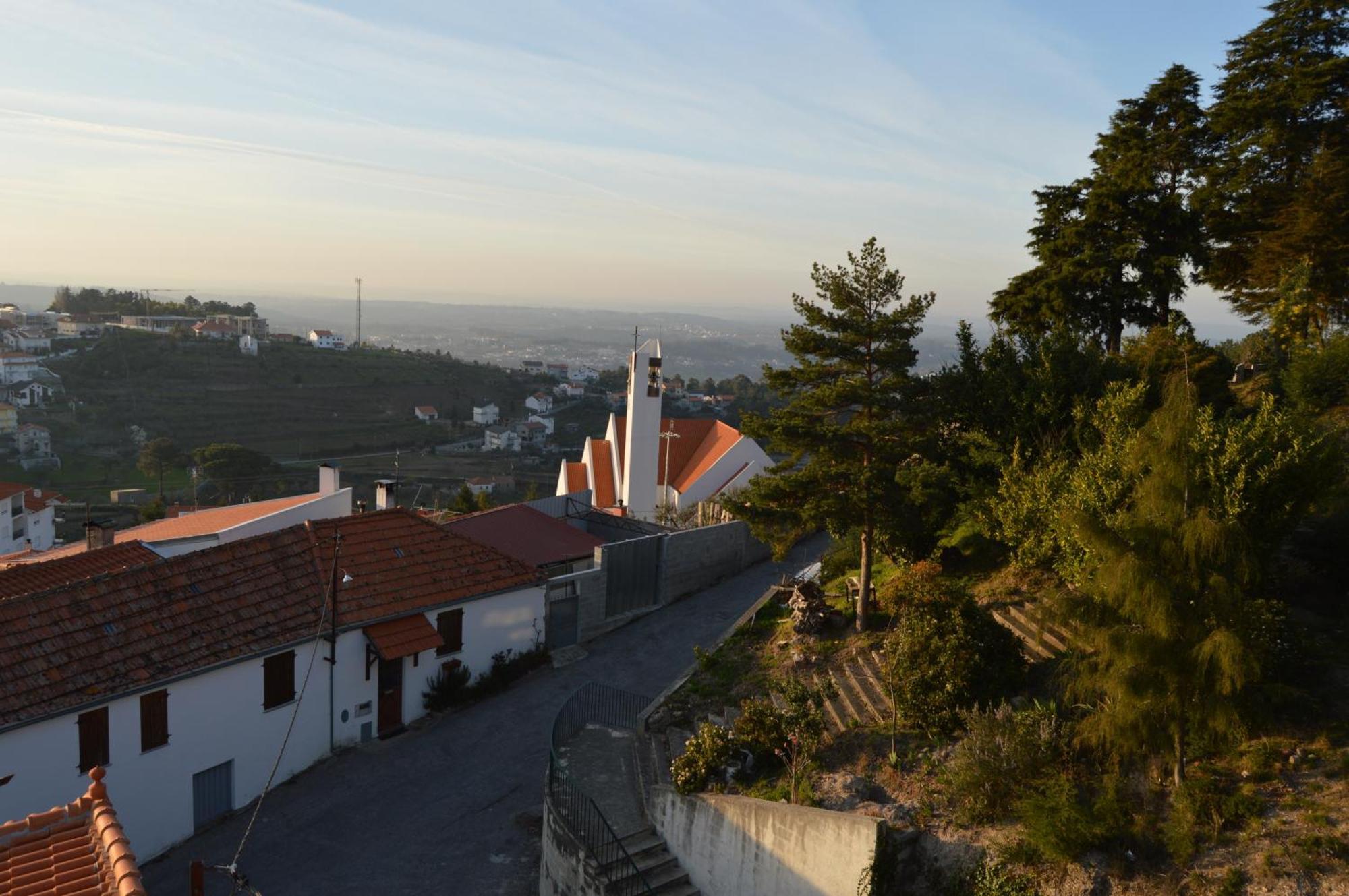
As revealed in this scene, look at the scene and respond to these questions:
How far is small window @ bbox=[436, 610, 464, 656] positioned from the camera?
19328mm

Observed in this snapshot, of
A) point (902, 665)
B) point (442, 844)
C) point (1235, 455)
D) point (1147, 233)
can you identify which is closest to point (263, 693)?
point (442, 844)

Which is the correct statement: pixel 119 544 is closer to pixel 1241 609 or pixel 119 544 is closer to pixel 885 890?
pixel 885 890

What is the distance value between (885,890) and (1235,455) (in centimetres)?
735

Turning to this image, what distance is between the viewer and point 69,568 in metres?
18.8

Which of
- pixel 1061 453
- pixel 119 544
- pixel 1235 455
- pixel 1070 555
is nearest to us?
pixel 1235 455

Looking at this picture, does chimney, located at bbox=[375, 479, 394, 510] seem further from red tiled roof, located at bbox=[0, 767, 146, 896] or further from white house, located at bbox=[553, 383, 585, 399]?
white house, located at bbox=[553, 383, 585, 399]

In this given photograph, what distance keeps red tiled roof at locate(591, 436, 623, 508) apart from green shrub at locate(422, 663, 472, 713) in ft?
59.6

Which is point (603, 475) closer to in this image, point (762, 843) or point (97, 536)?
point (97, 536)

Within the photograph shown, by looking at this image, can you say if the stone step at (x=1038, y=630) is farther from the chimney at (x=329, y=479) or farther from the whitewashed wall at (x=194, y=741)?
the chimney at (x=329, y=479)

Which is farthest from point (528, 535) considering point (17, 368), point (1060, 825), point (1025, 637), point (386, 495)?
point (17, 368)

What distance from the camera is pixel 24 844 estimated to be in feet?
30.1

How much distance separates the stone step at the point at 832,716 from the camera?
13703 mm

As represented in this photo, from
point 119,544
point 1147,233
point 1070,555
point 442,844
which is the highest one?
point 1147,233

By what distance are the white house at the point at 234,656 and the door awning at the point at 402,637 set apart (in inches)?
1.5
